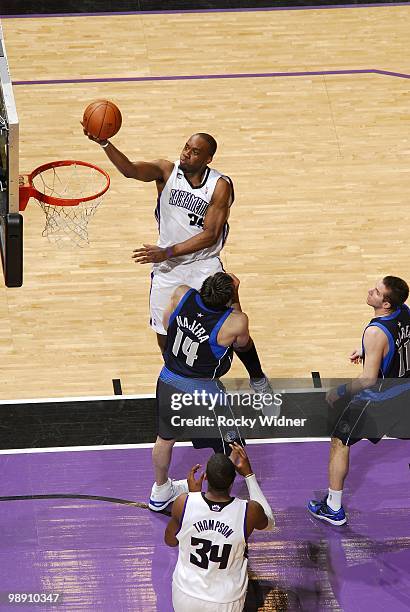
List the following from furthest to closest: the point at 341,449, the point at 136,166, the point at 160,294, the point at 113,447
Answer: the point at 160,294, the point at 113,447, the point at 136,166, the point at 341,449

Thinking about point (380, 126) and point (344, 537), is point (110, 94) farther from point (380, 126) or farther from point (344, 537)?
point (344, 537)

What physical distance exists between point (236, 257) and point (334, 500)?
2.87 meters

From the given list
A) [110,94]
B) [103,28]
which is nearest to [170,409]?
[110,94]

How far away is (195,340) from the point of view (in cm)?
690

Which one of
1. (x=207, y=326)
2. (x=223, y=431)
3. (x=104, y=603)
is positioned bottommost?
(x=104, y=603)

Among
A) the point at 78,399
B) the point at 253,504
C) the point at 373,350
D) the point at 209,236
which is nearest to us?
the point at 253,504

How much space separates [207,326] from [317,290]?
2.58 metres

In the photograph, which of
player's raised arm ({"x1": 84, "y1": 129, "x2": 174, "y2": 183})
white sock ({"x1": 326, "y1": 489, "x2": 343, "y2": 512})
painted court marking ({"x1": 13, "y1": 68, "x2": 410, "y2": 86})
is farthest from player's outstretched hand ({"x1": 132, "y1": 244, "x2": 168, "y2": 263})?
painted court marking ({"x1": 13, "y1": 68, "x2": 410, "y2": 86})

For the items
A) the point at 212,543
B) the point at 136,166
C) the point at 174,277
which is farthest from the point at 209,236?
the point at 212,543


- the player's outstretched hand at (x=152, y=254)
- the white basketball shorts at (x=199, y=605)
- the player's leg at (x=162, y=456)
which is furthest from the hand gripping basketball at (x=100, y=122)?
the white basketball shorts at (x=199, y=605)

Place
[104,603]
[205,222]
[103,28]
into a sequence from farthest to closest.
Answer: [103,28], [205,222], [104,603]

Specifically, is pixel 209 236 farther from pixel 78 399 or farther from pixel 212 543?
pixel 212 543

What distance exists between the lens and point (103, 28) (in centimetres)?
1232

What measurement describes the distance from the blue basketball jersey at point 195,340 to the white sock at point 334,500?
1.07 m
